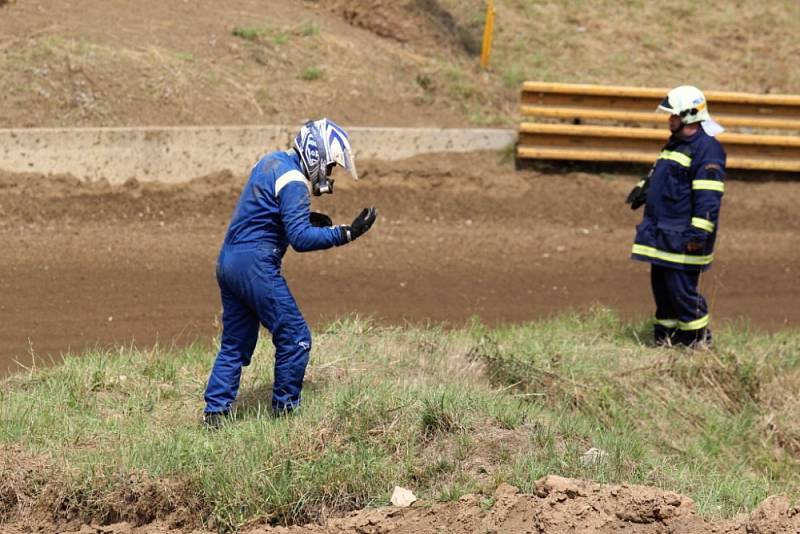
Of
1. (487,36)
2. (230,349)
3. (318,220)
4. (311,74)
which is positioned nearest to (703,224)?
(318,220)

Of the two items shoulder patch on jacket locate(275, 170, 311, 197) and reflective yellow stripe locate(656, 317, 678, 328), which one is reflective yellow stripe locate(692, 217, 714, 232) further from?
shoulder patch on jacket locate(275, 170, 311, 197)

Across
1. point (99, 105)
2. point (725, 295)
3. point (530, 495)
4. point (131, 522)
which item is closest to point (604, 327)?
point (725, 295)

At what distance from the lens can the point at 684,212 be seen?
956cm

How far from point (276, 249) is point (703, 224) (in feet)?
12.5

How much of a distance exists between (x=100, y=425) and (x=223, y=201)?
615 cm

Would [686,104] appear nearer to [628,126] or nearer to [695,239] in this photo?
[695,239]

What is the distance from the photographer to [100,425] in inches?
275

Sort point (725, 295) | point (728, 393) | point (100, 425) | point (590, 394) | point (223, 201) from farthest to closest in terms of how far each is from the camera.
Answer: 1. point (223, 201)
2. point (725, 295)
3. point (728, 393)
4. point (590, 394)
5. point (100, 425)

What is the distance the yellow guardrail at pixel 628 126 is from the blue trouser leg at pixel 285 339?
7.53 m

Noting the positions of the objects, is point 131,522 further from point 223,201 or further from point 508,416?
point 223,201

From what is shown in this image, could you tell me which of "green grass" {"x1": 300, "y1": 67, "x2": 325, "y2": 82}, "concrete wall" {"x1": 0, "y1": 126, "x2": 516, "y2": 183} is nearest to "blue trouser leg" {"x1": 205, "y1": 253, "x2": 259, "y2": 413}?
"concrete wall" {"x1": 0, "y1": 126, "x2": 516, "y2": 183}

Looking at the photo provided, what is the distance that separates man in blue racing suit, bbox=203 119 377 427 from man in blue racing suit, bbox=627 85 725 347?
340 centimetres

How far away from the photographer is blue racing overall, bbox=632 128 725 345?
941 cm

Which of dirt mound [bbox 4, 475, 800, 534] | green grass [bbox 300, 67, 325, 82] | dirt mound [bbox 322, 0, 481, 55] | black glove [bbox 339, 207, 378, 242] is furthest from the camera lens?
dirt mound [bbox 322, 0, 481, 55]
